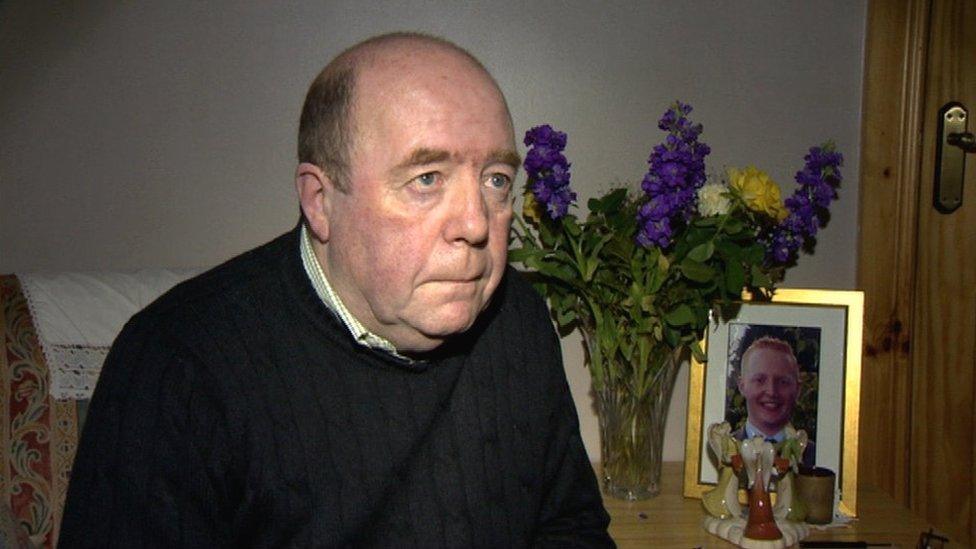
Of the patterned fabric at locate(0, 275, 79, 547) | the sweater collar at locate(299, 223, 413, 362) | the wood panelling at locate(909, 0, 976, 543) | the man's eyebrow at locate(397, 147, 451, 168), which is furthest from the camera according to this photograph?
the wood panelling at locate(909, 0, 976, 543)

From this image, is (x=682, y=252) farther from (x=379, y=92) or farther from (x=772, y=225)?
(x=379, y=92)

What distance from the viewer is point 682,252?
1.63m

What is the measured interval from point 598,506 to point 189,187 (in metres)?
0.98

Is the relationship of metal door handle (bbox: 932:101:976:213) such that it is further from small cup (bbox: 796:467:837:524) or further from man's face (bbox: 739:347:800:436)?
small cup (bbox: 796:467:837:524)

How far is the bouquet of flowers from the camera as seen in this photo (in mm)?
1601

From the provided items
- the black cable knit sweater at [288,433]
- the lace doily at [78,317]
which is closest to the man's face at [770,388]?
the black cable knit sweater at [288,433]

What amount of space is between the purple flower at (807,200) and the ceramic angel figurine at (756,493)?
34 cm

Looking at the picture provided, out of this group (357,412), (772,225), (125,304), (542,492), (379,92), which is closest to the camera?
(379,92)

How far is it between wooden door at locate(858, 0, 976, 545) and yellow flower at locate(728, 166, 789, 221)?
427 millimetres

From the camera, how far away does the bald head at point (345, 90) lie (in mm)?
1015

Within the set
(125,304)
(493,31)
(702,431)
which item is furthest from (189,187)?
(702,431)

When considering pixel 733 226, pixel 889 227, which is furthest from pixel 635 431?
pixel 889 227

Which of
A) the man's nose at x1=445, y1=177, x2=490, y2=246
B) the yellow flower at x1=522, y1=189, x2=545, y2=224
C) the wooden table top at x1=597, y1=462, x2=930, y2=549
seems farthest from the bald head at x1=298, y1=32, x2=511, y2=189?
the wooden table top at x1=597, y1=462, x2=930, y2=549

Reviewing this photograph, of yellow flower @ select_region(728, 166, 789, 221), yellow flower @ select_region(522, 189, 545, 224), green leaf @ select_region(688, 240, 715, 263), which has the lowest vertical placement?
green leaf @ select_region(688, 240, 715, 263)
